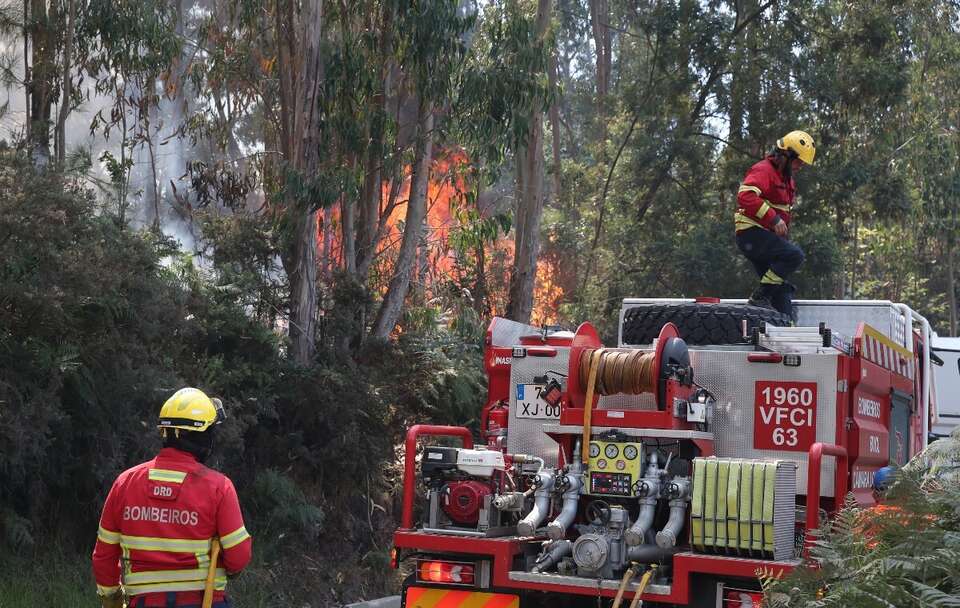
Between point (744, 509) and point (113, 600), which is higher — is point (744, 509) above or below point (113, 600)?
above

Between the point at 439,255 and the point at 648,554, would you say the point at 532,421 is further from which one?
the point at 439,255

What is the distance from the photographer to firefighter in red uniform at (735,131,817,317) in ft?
31.4

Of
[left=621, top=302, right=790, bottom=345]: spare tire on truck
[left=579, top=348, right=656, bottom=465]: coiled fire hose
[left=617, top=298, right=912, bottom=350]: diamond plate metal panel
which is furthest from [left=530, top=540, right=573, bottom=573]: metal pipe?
[left=617, top=298, right=912, bottom=350]: diamond plate metal panel

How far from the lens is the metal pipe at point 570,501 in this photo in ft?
23.3

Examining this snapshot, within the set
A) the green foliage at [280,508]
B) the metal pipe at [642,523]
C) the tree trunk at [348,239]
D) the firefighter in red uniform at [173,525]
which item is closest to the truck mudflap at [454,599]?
the metal pipe at [642,523]

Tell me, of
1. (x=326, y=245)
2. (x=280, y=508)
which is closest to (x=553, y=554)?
(x=280, y=508)

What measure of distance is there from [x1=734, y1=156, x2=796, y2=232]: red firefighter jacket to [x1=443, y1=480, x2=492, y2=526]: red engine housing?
11.3 ft

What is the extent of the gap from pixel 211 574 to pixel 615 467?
265cm

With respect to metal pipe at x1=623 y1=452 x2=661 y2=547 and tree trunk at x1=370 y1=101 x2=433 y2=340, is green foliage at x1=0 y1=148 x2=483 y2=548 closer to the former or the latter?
tree trunk at x1=370 y1=101 x2=433 y2=340

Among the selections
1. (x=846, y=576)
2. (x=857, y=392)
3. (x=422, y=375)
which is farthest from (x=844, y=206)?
(x=846, y=576)

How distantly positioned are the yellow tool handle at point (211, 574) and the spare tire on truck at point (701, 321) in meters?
A: 3.80

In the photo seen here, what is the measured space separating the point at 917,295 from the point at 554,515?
33565 millimetres

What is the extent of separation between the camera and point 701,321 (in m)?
8.31

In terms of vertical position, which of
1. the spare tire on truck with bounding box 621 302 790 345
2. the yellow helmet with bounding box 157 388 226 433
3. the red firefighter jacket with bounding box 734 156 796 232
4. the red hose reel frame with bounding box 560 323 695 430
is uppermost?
the red firefighter jacket with bounding box 734 156 796 232
